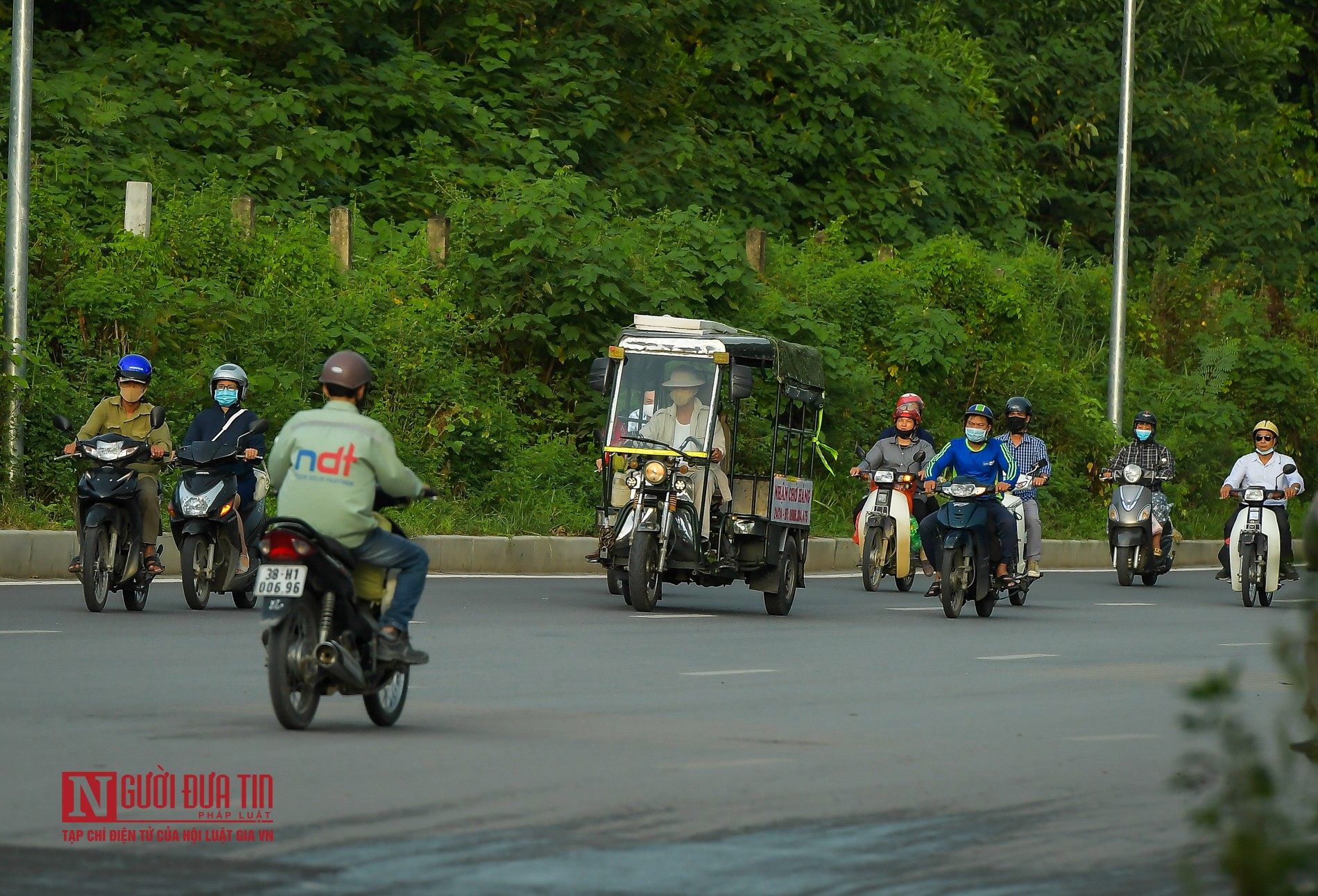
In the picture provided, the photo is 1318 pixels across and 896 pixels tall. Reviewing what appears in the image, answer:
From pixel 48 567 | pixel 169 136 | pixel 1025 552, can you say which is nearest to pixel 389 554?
pixel 48 567

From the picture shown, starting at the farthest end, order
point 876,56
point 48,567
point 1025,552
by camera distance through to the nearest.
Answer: point 876,56 → point 1025,552 → point 48,567

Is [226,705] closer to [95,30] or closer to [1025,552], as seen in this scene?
[1025,552]

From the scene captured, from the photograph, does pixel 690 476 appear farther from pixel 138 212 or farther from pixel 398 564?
pixel 398 564

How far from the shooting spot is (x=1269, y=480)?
22969mm

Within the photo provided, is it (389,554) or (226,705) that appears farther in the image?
(226,705)

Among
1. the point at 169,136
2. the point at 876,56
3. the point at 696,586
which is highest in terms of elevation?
the point at 876,56

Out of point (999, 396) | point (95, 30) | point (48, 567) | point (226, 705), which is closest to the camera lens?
point (226, 705)

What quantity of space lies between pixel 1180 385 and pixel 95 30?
17.3 metres

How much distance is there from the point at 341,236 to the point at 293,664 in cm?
1718

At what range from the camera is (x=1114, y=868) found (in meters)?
7.17

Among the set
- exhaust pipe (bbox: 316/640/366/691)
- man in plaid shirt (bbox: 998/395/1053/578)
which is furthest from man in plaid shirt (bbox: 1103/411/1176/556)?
exhaust pipe (bbox: 316/640/366/691)

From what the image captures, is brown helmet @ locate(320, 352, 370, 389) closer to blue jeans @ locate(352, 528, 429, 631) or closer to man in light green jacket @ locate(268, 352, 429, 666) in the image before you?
man in light green jacket @ locate(268, 352, 429, 666)

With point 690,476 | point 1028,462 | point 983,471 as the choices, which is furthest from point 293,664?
point 1028,462

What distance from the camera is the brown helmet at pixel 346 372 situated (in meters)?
10.2
